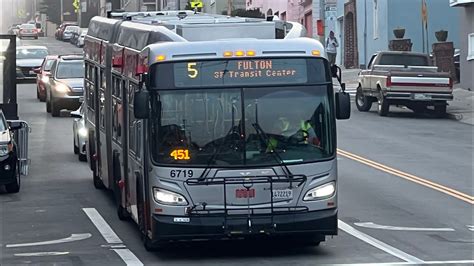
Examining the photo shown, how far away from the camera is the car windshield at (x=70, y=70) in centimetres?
3675

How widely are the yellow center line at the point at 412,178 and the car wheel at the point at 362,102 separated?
1068cm

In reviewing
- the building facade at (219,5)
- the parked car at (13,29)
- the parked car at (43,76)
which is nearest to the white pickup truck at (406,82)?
the parked car at (43,76)

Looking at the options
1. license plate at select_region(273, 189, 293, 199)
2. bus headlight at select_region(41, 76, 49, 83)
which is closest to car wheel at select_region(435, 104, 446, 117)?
bus headlight at select_region(41, 76, 49, 83)

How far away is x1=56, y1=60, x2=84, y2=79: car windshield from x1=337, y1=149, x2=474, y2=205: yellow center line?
1258 cm

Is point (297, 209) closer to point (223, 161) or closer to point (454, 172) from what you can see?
point (223, 161)

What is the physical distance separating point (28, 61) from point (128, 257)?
38.5 m

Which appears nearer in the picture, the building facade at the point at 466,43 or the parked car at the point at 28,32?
the building facade at the point at 466,43

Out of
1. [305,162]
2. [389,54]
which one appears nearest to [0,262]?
[305,162]

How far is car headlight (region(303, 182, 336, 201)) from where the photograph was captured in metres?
13.7

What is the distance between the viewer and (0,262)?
13.9m

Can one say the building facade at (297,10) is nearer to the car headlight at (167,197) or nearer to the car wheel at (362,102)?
the car wheel at (362,102)

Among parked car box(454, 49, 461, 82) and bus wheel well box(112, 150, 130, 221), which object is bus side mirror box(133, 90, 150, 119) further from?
parked car box(454, 49, 461, 82)

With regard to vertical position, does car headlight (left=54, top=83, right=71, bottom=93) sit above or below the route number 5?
below

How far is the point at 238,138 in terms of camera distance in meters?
13.6
